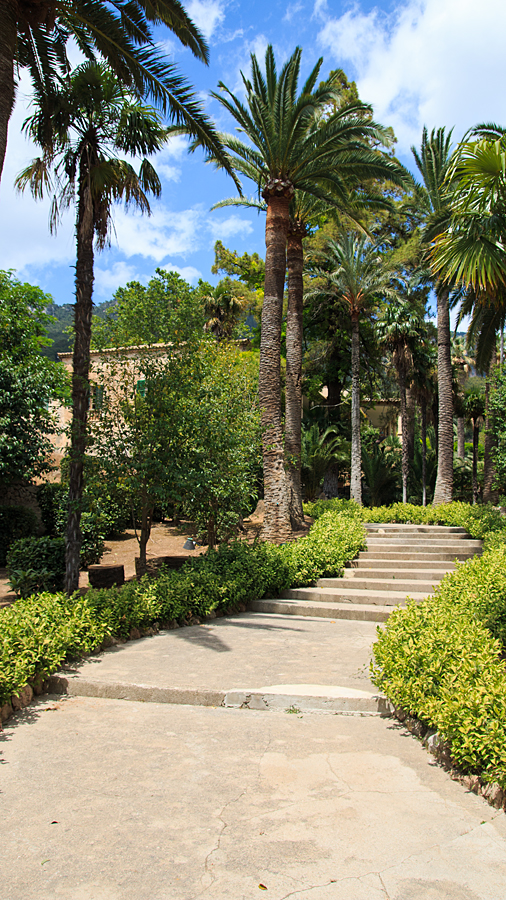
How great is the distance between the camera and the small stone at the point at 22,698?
201 inches

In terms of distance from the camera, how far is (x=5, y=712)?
16.0ft

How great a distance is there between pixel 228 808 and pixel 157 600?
15.3ft

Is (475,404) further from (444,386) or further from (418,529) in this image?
(418,529)

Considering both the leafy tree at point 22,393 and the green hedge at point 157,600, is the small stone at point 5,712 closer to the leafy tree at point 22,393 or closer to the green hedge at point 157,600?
the green hedge at point 157,600

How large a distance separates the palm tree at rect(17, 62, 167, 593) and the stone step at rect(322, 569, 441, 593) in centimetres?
503

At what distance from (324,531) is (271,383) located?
3.64 m

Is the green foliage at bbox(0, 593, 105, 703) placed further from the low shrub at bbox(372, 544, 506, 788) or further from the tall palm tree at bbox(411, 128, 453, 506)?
the tall palm tree at bbox(411, 128, 453, 506)

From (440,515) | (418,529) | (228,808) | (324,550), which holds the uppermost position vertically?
(440,515)

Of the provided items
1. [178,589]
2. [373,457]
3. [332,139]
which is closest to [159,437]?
[178,589]

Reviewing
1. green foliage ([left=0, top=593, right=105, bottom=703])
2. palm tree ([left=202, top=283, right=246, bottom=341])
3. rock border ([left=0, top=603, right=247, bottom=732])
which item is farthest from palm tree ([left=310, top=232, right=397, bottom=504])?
green foliage ([left=0, top=593, right=105, bottom=703])

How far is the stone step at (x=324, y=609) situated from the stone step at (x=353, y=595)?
0.38 feet

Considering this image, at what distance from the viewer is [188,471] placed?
9.36m

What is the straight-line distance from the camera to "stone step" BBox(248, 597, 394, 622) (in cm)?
927

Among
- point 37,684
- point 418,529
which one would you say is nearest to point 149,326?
point 37,684
